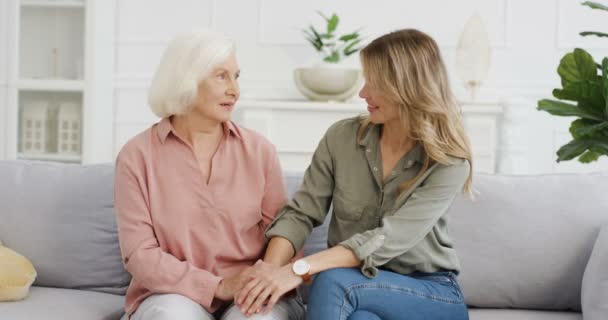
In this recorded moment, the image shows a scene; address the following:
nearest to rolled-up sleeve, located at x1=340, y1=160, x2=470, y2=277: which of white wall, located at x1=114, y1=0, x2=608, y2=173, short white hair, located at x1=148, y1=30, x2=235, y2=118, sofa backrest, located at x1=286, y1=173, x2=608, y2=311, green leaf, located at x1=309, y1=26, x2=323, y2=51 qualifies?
sofa backrest, located at x1=286, y1=173, x2=608, y2=311

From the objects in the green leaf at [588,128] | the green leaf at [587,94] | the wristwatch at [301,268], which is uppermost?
the green leaf at [587,94]

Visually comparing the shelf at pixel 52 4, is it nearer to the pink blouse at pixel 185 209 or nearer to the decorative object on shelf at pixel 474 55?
the decorative object on shelf at pixel 474 55

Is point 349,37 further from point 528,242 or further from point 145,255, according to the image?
point 145,255

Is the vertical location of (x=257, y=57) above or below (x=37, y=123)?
above

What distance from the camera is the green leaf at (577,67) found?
7.17ft

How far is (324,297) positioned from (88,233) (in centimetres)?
82

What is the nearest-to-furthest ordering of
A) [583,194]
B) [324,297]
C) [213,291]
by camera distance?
1. [324,297]
2. [213,291]
3. [583,194]

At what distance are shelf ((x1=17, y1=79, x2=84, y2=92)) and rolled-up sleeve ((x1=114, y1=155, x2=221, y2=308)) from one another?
7.62ft

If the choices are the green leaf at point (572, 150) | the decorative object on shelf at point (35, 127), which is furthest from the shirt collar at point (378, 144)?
the decorative object on shelf at point (35, 127)

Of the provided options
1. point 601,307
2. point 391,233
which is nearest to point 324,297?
point 391,233

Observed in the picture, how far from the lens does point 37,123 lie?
436cm

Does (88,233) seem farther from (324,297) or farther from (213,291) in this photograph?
(324,297)

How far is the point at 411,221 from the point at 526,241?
42cm

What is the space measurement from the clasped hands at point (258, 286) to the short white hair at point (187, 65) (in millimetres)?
445
